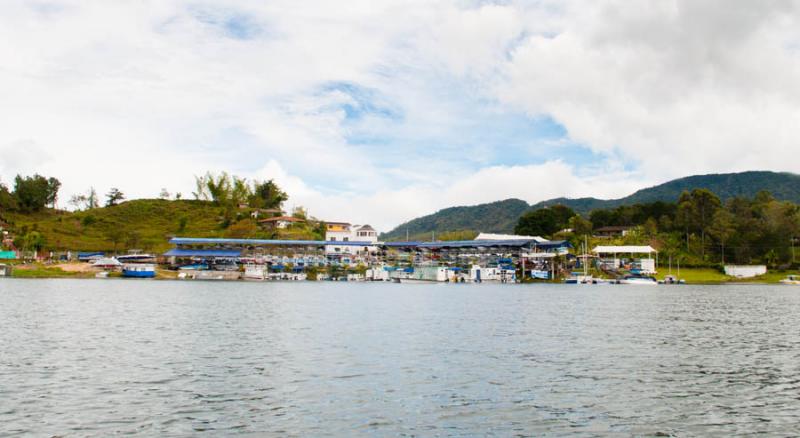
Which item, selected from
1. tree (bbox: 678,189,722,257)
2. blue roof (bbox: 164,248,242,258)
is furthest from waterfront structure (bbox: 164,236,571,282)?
tree (bbox: 678,189,722,257)

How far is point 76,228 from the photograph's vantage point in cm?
18275

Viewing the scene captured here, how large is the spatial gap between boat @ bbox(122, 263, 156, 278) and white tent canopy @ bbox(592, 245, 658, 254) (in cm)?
11018

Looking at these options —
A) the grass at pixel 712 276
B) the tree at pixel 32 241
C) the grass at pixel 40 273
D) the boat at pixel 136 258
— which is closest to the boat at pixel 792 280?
the grass at pixel 712 276

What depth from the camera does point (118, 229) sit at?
18150 cm

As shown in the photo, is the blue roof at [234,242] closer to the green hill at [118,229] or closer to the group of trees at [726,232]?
the green hill at [118,229]

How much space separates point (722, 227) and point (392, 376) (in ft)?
488

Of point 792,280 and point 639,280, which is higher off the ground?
point 639,280

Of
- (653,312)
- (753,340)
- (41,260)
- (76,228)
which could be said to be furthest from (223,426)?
(76,228)

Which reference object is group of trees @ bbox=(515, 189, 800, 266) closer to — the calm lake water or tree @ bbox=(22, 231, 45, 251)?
the calm lake water

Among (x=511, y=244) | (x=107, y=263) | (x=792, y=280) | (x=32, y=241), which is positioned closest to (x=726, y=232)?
(x=792, y=280)

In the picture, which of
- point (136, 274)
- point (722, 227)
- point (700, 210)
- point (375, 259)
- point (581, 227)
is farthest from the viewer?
point (375, 259)

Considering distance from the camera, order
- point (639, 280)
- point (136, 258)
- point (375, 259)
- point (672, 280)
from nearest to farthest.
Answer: point (639, 280)
point (672, 280)
point (136, 258)
point (375, 259)

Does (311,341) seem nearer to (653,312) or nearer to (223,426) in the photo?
(223,426)

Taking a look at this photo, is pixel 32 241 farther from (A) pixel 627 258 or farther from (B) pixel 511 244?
(A) pixel 627 258
